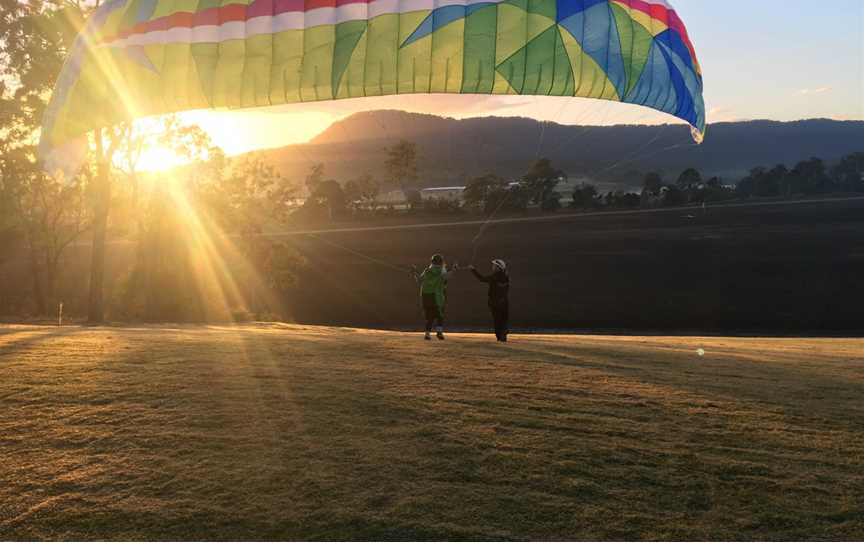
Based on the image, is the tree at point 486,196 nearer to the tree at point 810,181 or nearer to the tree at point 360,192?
the tree at point 360,192

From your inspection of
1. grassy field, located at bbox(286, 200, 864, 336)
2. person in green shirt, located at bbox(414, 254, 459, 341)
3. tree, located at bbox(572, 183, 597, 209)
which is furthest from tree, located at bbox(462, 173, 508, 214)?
person in green shirt, located at bbox(414, 254, 459, 341)

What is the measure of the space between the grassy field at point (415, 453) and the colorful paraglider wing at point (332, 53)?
4.54m

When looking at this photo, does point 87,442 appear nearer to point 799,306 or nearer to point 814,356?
point 814,356

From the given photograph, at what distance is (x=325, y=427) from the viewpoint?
22.6 ft

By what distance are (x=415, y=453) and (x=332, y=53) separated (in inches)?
290

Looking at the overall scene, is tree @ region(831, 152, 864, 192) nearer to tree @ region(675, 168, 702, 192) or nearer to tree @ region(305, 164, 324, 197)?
tree @ region(675, 168, 702, 192)

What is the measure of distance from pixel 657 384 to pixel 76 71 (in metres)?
10.7

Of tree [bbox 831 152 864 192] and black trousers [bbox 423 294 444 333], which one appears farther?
tree [bbox 831 152 864 192]

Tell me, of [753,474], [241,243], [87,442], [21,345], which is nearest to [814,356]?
[753,474]

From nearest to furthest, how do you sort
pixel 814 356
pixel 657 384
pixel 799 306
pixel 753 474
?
pixel 753 474 → pixel 657 384 → pixel 814 356 → pixel 799 306

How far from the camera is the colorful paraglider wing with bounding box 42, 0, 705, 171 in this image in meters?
11.2

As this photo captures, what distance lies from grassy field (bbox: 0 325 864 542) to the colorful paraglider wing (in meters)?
4.54

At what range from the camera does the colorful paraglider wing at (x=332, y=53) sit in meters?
11.2

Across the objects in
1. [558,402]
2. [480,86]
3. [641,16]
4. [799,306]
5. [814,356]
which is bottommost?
[799,306]
